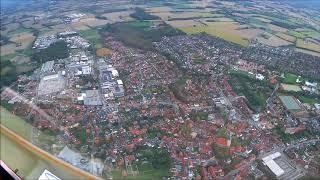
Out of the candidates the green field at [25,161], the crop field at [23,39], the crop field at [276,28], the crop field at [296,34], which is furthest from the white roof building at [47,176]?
the crop field at [276,28]

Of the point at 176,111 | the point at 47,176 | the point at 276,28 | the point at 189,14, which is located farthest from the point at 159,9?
the point at 47,176

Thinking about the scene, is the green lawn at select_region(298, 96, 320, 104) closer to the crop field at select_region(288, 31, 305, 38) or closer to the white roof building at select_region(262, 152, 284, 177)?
the white roof building at select_region(262, 152, 284, 177)

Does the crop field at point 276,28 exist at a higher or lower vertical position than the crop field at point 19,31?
higher

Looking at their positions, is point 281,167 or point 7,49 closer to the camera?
point 281,167

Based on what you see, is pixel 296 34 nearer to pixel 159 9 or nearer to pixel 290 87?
pixel 290 87

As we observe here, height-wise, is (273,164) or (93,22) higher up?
(93,22)

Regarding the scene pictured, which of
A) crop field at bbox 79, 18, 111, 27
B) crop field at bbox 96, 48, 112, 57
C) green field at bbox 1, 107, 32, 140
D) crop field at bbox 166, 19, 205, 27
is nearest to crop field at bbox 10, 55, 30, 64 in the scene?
crop field at bbox 96, 48, 112, 57

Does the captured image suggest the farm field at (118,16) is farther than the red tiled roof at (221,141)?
Yes

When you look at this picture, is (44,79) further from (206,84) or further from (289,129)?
(289,129)

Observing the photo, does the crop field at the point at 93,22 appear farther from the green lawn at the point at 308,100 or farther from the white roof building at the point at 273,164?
the white roof building at the point at 273,164

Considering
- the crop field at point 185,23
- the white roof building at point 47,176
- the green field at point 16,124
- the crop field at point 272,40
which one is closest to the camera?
the white roof building at point 47,176

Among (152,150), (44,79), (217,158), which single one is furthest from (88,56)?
(217,158)
